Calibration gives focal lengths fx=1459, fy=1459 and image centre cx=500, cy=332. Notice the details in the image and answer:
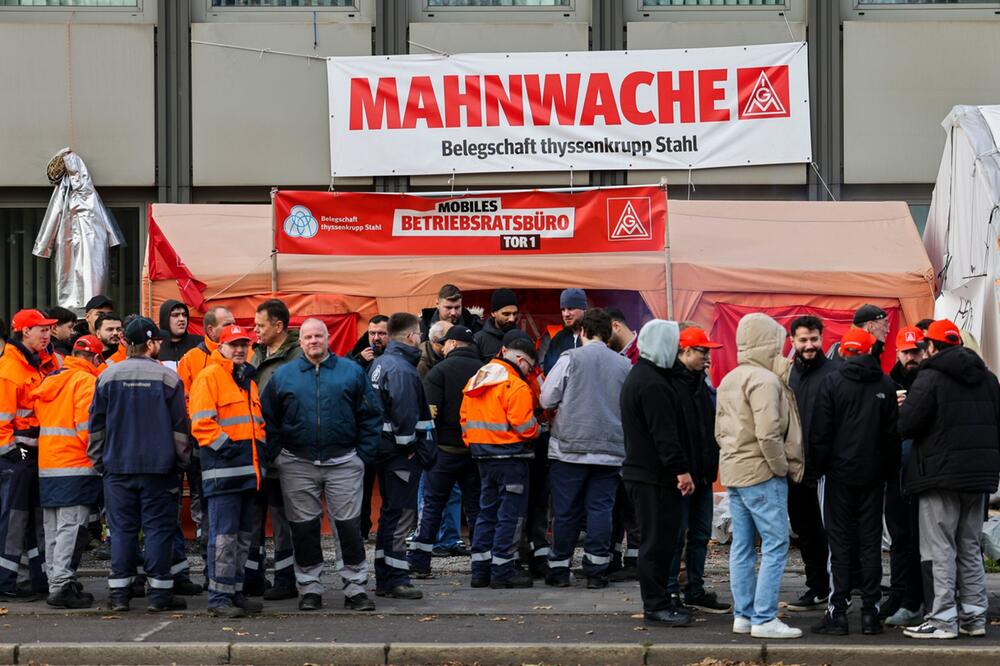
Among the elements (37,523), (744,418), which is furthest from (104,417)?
(744,418)

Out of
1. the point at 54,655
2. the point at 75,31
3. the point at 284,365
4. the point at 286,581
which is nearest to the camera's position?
the point at 54,655

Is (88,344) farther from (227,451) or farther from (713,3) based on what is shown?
(713,3)

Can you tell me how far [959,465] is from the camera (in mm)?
8719

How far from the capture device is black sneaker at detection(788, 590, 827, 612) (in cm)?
988

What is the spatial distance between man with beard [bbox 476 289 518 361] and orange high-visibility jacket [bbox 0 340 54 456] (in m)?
3.57

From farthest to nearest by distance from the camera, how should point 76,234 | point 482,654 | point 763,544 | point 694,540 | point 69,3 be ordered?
point 69,3, point 76,234, point 694,540, point 763,544, point 482,654

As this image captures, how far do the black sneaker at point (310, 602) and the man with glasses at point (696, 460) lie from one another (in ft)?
7.81

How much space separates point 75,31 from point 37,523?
22.8ft

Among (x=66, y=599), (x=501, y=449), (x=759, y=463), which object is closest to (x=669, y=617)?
(x=759, y=463)

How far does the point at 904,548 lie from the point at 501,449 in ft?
9.83

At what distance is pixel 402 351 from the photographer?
36.1 feet

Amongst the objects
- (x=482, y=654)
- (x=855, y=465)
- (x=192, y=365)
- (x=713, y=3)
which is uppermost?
(x=713, y=3)

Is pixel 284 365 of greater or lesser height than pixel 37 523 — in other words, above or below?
above

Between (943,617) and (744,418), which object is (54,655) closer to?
(744,418)
